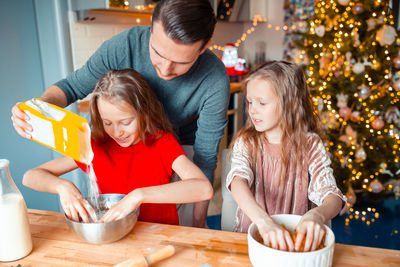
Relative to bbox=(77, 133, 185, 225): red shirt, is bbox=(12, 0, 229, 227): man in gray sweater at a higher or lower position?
higher

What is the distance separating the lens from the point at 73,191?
94 centimetres

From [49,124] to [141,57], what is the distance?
59 cm

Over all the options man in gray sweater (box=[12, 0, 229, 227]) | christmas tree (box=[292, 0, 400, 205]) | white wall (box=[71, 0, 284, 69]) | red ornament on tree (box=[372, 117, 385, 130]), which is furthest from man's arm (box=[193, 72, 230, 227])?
red ornament on tree (box=[372, 117, 385, 130])

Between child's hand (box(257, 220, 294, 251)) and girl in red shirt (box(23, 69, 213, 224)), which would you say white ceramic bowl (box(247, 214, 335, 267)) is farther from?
girl in red shirt (box(23, 69, 213, 224))

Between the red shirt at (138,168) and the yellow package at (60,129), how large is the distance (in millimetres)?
362

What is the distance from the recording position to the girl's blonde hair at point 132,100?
1132 mm

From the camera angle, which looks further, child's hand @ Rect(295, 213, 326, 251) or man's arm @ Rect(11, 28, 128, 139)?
man's arm @ Rect(11, 28, 128, 139)

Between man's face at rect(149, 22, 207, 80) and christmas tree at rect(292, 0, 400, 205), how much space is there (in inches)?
69.1

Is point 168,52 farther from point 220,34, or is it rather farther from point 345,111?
point 220,34

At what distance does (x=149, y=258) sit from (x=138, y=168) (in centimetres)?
56

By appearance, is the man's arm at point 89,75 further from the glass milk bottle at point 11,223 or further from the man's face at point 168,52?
the glass milk bottle at point 11,223

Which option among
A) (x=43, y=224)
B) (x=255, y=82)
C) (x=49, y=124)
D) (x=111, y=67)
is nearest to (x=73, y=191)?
(x=43, y=224)

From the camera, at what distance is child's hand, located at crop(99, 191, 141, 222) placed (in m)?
0.84

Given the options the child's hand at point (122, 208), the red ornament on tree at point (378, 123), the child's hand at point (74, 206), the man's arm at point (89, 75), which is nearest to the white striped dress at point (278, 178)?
the child's hand at point (122, 208)
